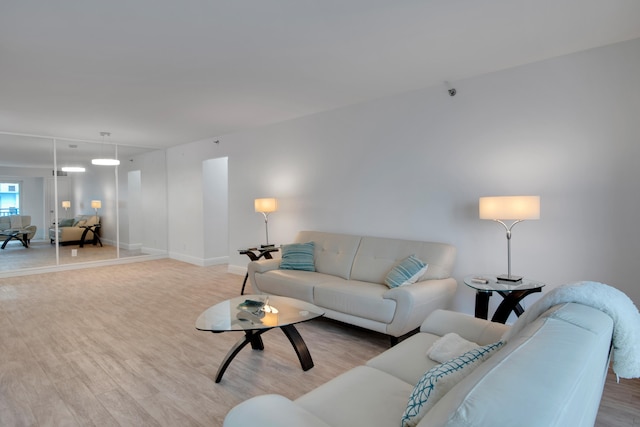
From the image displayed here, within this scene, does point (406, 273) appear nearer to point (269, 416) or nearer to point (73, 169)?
point (269, 416)

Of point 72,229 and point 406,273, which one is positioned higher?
point 72,229

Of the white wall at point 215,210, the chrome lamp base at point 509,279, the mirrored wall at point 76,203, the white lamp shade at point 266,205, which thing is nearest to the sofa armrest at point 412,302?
the chrome lamp base at point 509,279

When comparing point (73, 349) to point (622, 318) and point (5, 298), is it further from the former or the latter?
point (622, 318)

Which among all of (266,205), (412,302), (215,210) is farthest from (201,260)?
(412,302)

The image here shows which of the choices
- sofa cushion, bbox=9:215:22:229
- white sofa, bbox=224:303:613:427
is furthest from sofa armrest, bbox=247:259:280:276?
sofa cushion, bbox=9:215:22:229

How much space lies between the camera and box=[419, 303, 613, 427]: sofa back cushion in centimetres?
75

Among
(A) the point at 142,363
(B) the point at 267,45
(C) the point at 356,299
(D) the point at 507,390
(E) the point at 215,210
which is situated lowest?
(A) the point at 142,363

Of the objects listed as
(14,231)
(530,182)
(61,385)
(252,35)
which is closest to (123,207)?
(14,231)

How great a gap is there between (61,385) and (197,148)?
5.22 meters

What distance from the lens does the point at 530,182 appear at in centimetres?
323

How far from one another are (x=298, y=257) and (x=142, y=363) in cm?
201

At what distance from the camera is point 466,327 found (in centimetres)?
219

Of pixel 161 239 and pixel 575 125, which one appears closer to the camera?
pixel 575 125

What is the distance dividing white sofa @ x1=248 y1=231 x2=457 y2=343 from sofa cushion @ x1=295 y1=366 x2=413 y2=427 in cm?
135
